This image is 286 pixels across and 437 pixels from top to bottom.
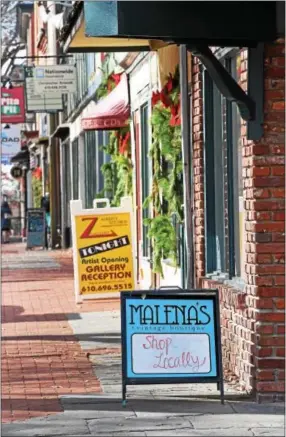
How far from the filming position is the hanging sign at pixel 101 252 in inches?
656

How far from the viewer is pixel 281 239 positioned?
9.65 m

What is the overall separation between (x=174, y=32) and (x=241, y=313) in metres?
2.31

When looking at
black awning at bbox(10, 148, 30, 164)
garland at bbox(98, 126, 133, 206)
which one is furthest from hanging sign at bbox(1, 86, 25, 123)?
garland at bbox(98, 126, 133, 206)

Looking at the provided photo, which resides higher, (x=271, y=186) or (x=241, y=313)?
(x=271, y=186)

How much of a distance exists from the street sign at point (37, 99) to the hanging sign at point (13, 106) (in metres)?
6.94

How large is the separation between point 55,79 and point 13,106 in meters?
10.3

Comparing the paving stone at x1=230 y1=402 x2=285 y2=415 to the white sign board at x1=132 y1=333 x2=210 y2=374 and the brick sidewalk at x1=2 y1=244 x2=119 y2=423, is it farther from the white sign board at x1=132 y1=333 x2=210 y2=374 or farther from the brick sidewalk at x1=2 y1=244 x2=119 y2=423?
the brick sidewalk at x1=2 y1=244 x2=119 y2=423

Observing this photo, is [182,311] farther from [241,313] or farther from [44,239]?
[44,239]

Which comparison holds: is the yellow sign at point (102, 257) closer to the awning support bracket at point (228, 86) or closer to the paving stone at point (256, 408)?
the awning support bracket at point (228, 86)

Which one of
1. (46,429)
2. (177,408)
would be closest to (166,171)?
(177,408)

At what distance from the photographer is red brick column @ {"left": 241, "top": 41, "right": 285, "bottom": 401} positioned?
960 centimetres

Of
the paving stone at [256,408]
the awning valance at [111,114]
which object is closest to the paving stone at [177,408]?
the paving stone at [256,408]

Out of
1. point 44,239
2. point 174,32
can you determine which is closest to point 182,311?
point 174,32

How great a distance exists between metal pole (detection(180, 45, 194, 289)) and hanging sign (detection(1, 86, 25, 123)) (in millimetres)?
27784
